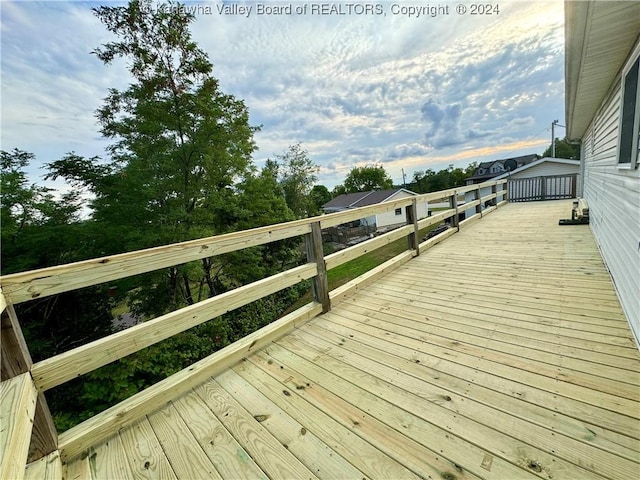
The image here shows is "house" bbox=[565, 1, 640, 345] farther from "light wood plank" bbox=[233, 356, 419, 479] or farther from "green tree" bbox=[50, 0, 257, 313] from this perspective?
"green tree" bbox=[50, 0, 257, 313]

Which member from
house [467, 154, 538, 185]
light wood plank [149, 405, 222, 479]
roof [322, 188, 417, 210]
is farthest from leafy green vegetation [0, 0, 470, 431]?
house [467, 154, 538, 185]

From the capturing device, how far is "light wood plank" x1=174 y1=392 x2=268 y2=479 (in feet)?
3.80

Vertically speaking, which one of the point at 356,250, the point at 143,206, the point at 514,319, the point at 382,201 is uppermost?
the point at 143,206

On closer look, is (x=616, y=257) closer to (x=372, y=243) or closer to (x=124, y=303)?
(x=372, y=243)

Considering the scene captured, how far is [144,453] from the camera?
1284 millimetres

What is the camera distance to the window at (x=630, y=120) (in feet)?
6.66

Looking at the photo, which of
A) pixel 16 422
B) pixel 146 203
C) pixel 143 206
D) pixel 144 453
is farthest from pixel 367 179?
pixel 16 422

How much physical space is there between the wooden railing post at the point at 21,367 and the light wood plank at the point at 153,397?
0.25 feet

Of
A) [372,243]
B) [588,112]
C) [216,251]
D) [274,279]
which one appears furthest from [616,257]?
[588,112]

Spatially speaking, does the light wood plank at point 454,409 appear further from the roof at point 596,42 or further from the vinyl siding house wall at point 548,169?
the vinyl siding house wall at point 548,169

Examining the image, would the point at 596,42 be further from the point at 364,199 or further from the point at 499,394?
the point at 364,199

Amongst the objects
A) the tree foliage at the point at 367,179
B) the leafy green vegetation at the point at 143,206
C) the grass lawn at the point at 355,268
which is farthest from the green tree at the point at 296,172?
the tree foliage at the point at 367,179

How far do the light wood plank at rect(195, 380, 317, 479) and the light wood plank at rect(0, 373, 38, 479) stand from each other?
0.76m

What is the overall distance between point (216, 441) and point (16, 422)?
0.75 meters
